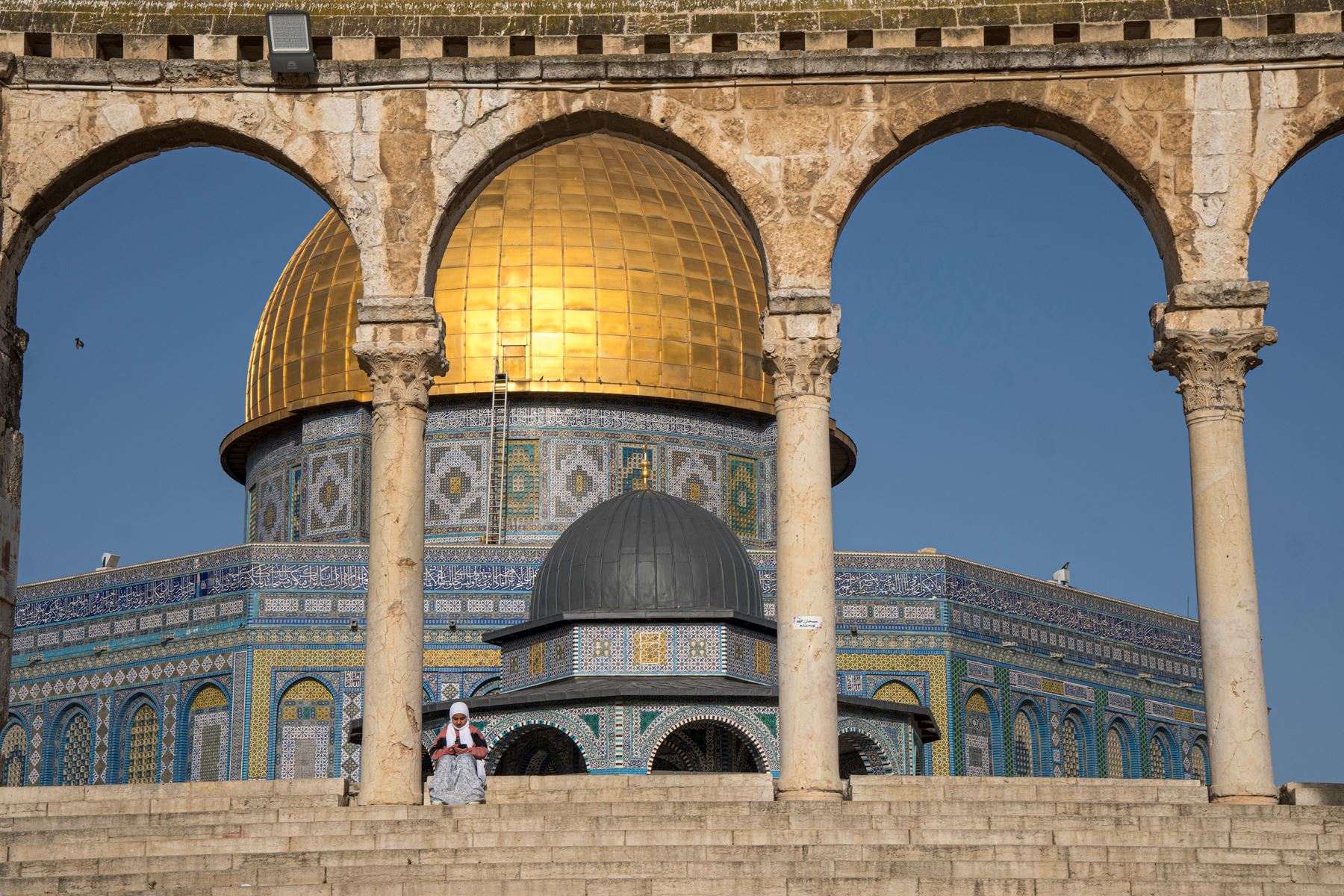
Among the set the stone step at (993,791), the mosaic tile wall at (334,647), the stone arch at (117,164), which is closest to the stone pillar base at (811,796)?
the stone step at (993,791)

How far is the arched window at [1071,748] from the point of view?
38.4 meters

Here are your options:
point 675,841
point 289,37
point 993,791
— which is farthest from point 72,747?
point 675,841

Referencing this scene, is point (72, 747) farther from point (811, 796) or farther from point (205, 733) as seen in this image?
point (811, 796)

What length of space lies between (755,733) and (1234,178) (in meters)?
12.4

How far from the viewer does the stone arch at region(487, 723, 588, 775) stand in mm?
29859

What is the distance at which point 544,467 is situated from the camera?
3741 centimetres

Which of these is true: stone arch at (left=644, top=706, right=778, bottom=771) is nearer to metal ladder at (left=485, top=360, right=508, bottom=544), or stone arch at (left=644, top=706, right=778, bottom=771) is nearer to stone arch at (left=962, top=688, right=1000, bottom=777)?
stone arch at (left=962, top=688, right=1000, bottom=777)

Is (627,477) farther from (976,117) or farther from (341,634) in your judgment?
(976,117)

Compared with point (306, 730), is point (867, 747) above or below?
below

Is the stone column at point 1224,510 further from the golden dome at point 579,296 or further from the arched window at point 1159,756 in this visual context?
the arched window at point 1159,756

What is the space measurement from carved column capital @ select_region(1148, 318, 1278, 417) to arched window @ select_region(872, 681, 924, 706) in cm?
1808

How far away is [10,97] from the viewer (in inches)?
757

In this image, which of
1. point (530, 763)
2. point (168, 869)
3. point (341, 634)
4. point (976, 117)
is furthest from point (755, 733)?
point (168, 869)

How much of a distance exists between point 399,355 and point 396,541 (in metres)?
1.48
